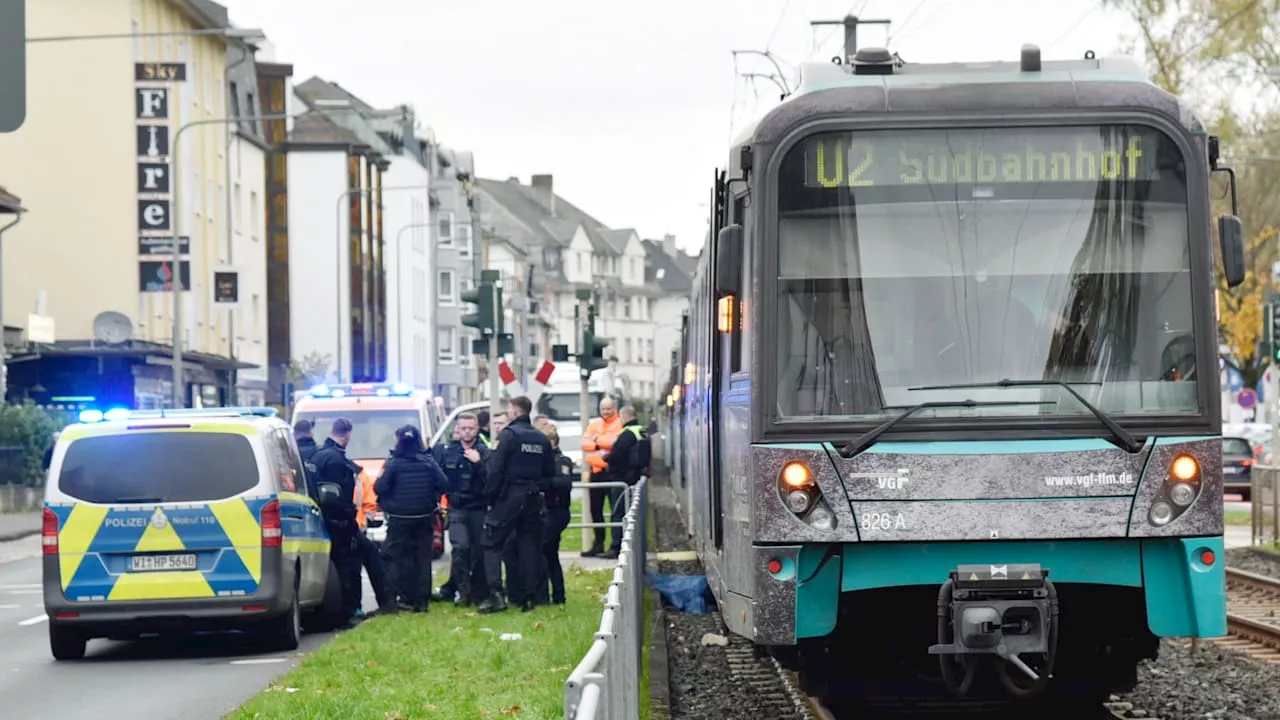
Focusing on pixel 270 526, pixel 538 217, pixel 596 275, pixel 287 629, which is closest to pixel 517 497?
pixel 287 629

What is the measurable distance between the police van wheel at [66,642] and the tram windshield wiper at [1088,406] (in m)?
8.65

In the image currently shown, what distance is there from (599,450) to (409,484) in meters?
10.2

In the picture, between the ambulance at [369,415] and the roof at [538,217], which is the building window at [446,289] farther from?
the ambulance at [369,415]

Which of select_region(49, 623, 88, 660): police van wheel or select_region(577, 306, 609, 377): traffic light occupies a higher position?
select_region(577, 306, 609, 377): traffic light

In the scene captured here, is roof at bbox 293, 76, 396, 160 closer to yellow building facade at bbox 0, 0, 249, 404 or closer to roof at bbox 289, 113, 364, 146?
roof at bbox 289, 113, 364, 146

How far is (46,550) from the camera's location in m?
16.6

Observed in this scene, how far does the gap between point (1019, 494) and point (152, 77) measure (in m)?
43.3

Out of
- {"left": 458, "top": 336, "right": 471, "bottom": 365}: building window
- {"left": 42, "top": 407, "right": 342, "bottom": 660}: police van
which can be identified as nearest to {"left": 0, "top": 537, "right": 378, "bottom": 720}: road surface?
{"left": 42, "top": 407, "right": 342, "bottom": 660}: police van

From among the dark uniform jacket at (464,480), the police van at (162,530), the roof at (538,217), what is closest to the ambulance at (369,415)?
the dark uniform jacket at (464,480)

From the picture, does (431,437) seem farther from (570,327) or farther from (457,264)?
(570,327)

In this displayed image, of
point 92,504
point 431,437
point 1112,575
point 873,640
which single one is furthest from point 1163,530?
point 431,437

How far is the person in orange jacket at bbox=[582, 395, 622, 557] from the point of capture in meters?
29.2

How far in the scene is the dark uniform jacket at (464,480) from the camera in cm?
2014

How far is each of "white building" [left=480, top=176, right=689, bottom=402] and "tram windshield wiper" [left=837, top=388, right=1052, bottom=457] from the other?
132 metres
